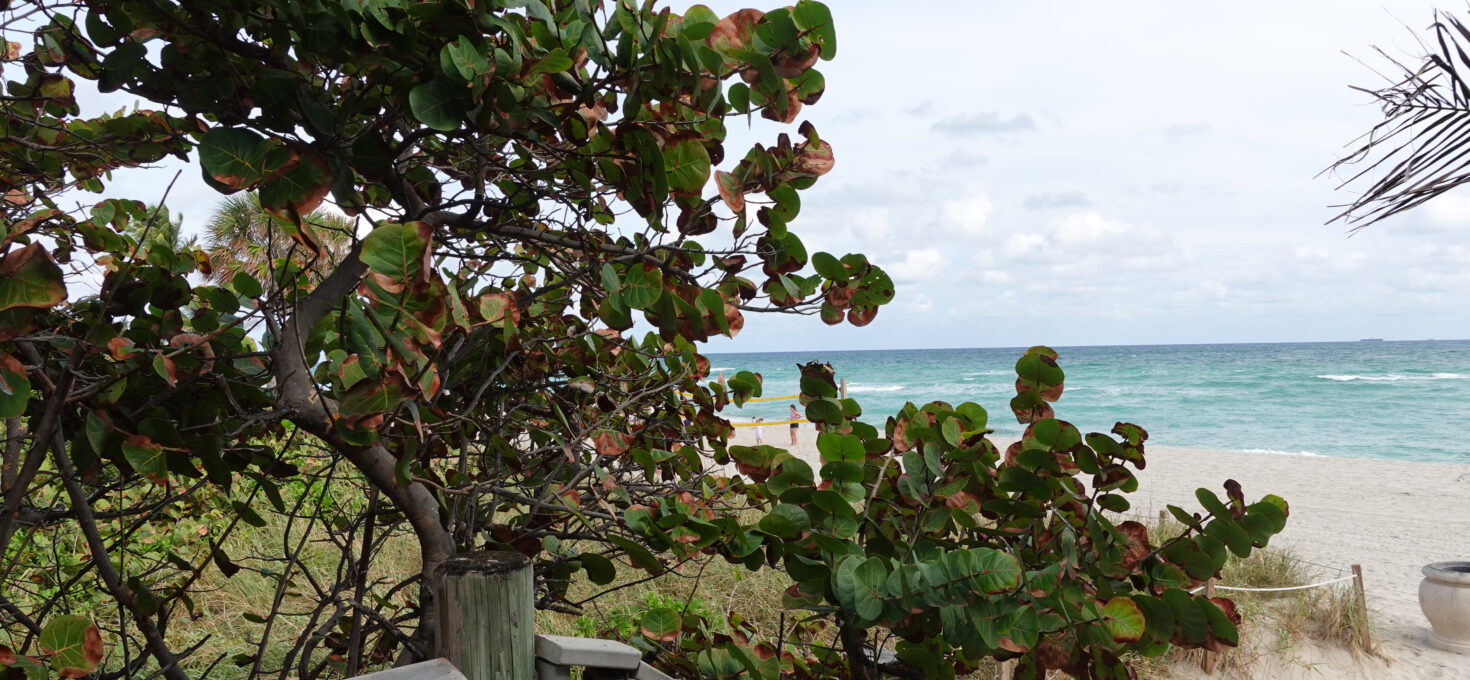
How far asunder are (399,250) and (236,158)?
0.30 m

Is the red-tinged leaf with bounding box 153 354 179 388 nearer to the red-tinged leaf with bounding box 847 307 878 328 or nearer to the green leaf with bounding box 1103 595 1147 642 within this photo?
the red-tinged leaf with bounding box 847 307 878 328

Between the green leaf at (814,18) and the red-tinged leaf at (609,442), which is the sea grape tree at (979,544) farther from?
the green leaf at (814,18)

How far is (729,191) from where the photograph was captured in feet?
4.09

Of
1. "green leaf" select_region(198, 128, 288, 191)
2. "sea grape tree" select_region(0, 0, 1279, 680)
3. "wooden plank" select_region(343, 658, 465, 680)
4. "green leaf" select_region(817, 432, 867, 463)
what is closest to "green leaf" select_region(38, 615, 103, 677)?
"sea grape tree" select_region(0, 0, 1279, 680)

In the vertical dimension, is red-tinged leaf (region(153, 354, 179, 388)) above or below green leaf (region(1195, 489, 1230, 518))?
above

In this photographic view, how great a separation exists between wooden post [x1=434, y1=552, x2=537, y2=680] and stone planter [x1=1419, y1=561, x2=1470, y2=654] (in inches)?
286

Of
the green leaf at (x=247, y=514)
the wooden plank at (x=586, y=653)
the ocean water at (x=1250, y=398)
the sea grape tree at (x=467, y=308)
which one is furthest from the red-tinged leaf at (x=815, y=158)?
the ocean water at (x=1250, y=398)

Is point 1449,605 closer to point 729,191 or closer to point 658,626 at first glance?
point 658,626

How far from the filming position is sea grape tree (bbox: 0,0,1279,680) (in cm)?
106

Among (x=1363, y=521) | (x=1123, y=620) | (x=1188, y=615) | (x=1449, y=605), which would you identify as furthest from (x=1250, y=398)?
(x=1123, y=620)

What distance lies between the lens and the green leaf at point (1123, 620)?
137 cm

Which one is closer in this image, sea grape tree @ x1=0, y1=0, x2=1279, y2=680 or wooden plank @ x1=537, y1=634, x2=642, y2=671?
sea grape tree @ x1=0, y1=0, x2=1279, y2=680

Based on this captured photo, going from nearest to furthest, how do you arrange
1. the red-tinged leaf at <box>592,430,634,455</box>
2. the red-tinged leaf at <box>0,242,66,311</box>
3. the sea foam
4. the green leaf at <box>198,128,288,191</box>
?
the red-tinged leaf at <box>0,242,66,311</box>, the green leaf at <box>198,128,288,191</box>, the red-tinged leaf at <box>592,430,634,455</box>, the sea foam

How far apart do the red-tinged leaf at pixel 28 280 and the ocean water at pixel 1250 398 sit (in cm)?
Answer: 1370
